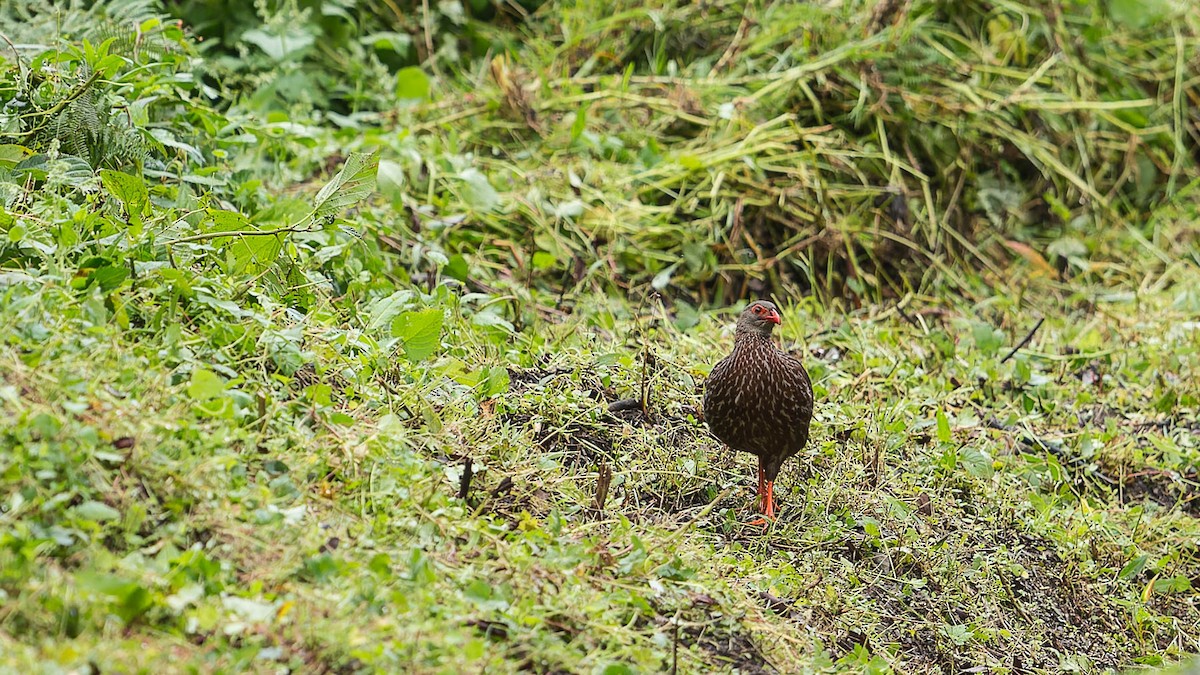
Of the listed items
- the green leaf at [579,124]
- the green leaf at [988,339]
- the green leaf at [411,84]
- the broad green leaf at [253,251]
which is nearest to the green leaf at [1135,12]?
the green leaf at [988,339]

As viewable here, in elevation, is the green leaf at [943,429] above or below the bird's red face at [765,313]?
below

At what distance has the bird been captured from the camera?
379 centimetres

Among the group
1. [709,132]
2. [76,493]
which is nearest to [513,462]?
[76,493]

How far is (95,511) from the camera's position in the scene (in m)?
→ 2.66

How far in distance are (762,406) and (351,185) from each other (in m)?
1.49

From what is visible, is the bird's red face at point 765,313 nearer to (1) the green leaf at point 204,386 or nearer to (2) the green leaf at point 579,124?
(1) the green leaf at point 204,386

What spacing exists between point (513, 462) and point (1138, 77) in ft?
18.4

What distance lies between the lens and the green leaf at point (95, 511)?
8.71 ft

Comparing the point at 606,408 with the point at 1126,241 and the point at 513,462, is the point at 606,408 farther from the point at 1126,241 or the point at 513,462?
the point at 1126,241

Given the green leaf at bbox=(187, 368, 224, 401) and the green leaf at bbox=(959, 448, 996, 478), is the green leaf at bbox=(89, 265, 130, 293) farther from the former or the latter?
the green leaf at bbox=(959, 448, 996, 478)

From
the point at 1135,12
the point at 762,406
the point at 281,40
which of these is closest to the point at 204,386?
the point at 762,406

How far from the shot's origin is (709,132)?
621 cm

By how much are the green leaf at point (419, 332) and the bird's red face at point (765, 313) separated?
1083mm

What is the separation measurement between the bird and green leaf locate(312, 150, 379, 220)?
51.4 inches
